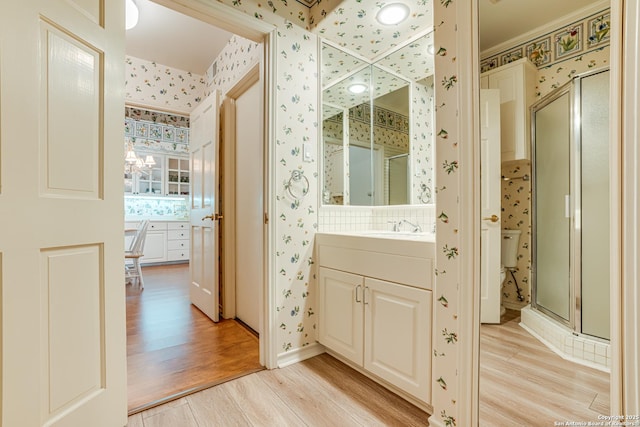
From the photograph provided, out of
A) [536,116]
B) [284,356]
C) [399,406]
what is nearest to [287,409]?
[284,356]

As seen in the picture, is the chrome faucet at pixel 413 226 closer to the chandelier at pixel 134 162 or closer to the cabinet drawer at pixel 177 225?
the chandelier at pixel 134 162

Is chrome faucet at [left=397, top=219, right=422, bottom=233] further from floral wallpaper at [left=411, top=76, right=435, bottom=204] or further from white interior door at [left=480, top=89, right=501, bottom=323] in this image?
white interior door at [left=480, top=89, right=501, bottom=323]

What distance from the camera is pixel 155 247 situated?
5523 millimetres

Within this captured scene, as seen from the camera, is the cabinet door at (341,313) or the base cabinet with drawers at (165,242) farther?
the base cabinet with drawers at (165,242)

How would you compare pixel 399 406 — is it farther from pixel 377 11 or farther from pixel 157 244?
pixel 157 244

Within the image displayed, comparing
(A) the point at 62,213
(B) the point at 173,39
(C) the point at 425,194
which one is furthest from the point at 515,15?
(B) the point at 173,39

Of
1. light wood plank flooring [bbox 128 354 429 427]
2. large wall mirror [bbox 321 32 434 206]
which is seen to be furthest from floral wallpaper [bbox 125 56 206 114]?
light wood plank flooring [bbox 128 354 429 427]

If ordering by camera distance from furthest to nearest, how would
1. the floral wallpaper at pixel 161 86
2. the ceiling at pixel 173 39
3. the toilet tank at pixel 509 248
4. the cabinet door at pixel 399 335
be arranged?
the floral wallpaper at pixel 161 86
the ceiling at pixel 173 39
the cabinet door at pixel 399 335
the toilet tank at pixel 509 248

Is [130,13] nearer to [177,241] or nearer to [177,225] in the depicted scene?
[177,225]

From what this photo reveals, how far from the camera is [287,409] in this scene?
1.40m

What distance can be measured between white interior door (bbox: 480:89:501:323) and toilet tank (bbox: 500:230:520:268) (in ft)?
0.06

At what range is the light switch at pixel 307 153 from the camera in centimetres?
195

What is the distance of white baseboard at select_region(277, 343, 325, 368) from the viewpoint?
5.98 feet

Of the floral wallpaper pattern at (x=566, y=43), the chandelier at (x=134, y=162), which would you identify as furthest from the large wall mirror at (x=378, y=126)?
the chandelier at (x=134, y=162)
